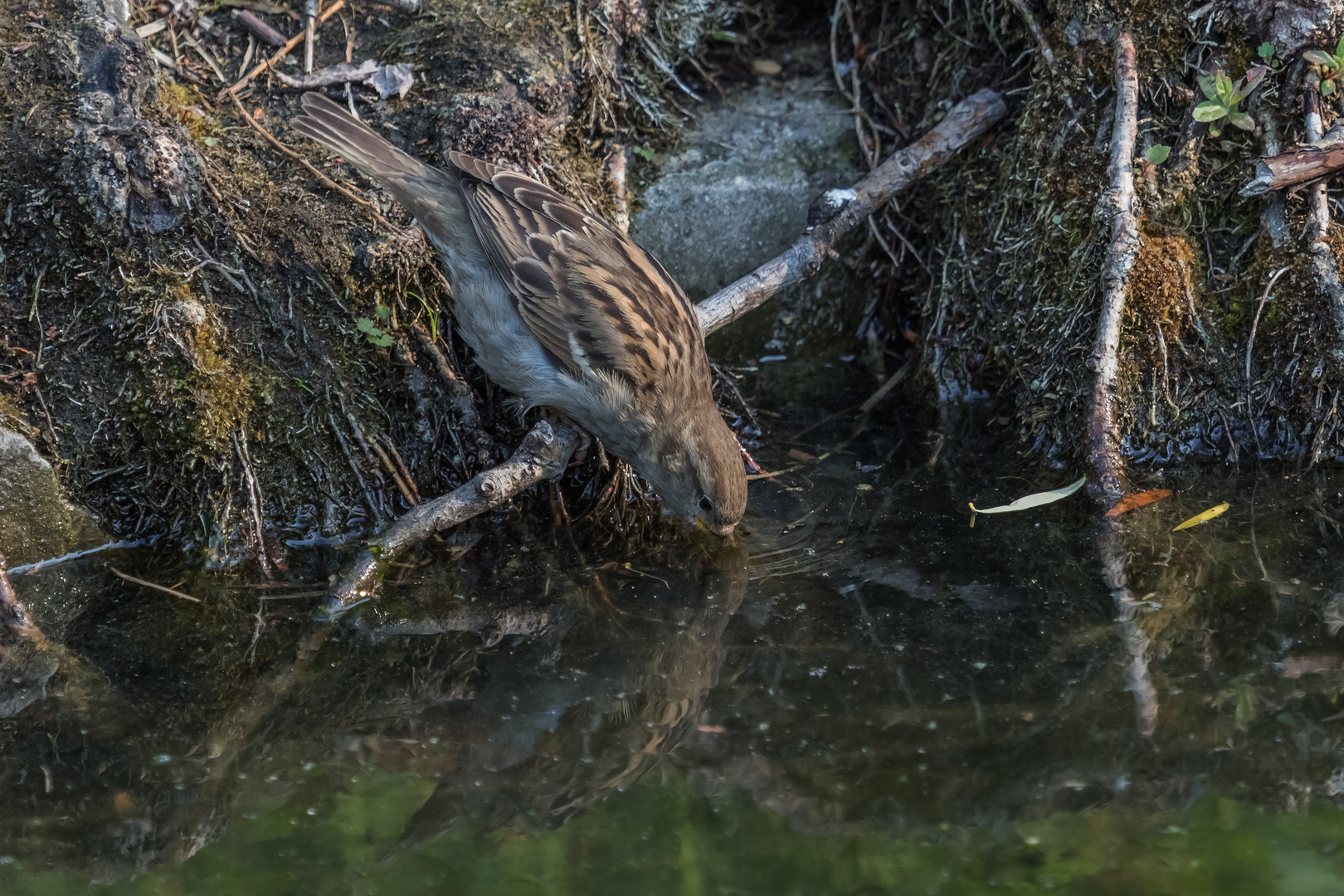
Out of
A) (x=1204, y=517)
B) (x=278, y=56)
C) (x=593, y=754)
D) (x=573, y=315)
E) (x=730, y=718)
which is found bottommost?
(x=1204, y=517)

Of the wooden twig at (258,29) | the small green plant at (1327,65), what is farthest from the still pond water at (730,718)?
the wooden twig at (258,29)

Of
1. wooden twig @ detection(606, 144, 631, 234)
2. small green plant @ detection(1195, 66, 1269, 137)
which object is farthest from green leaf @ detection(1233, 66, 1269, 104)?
wooden twig @ detection(606, 144, 631, 234)

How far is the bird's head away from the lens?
4328 mm

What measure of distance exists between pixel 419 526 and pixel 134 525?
4.42ft

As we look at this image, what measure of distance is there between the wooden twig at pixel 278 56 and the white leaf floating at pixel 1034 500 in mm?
3962

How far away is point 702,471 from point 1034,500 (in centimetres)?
142

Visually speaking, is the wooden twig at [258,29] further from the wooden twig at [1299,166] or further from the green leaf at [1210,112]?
the wooden twig at [1299,166]

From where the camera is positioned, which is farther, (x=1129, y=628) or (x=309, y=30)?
(x=309, y=30)

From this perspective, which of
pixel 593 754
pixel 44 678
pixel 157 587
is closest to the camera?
pixel 593 754

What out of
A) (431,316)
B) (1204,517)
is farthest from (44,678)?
(1204,517)

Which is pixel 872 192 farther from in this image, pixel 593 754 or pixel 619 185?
pixel 593 754

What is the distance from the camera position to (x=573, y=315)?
176 inches

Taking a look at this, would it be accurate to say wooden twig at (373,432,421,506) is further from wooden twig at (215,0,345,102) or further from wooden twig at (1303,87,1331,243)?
wooden twig at (1303,87,1331,243)

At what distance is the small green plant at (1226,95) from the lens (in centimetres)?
470
